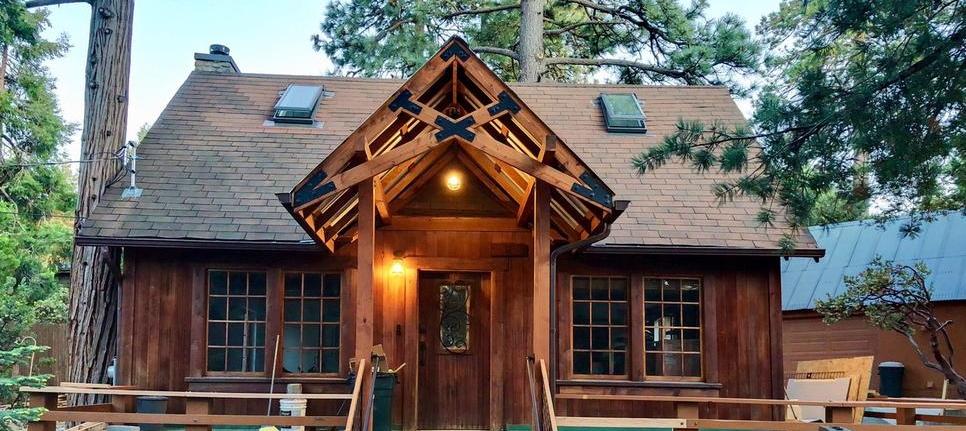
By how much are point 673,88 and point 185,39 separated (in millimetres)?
20453

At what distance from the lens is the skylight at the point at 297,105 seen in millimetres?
13039

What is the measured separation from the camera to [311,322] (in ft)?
35.7

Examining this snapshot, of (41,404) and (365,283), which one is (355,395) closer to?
(365,283)

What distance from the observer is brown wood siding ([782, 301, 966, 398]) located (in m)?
16.0

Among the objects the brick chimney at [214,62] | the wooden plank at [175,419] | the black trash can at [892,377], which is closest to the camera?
the wooden plank at [175,419]

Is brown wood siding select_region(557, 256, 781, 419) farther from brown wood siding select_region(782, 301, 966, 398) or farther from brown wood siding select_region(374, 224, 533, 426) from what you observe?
brown wood siding select_region(782, 301, 966, 398)

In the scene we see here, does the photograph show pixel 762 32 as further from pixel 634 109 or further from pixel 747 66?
pixel 634 109

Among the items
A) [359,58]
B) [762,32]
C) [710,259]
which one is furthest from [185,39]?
[710,259]

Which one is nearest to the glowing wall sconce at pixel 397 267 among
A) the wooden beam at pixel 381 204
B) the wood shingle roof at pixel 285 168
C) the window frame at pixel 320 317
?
the wooden beam at pixel 381 204

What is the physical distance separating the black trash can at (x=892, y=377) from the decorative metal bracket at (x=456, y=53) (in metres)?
11.5

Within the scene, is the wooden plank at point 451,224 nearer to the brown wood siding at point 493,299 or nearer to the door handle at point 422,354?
the brown wood siding at point 493,299

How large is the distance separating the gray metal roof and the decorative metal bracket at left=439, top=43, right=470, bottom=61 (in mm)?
9812

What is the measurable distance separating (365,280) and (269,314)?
3071 millimetres

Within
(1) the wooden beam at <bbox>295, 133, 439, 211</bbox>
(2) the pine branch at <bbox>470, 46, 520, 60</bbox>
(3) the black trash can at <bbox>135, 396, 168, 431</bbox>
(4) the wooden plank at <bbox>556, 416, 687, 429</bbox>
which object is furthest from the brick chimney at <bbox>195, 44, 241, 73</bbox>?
(4) the wooden plank at <bbox>556, 416, 687, 429</bbox>
